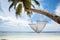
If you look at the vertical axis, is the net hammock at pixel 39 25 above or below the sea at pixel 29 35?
above

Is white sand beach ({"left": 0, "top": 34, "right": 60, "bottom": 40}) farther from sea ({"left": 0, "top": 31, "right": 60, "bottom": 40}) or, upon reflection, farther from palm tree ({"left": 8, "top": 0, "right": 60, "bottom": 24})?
palm tree ({"left": 8, "top": 0, "right": 60, "bottom": 24})

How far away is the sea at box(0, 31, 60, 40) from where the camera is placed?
1.68m

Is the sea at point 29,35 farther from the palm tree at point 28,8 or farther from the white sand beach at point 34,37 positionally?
the palm tree at point 28,8

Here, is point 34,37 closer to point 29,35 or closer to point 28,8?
point 29,35

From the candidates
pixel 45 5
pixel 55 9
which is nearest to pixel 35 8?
pixel 45 5

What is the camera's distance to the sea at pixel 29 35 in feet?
5.51

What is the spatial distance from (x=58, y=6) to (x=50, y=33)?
330mm

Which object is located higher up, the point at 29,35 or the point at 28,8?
the point at 28,8

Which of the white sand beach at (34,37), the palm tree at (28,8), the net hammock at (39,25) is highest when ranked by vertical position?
the palm tree at (28,8)

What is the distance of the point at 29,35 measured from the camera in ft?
5.53

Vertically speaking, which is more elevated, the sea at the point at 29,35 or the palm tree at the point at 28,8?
the palm tree at the point at 28,8

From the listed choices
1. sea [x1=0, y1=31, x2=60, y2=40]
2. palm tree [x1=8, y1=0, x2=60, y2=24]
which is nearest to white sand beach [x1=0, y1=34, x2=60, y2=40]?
sea [x1=0, y1=31, x2=60, y2=40]

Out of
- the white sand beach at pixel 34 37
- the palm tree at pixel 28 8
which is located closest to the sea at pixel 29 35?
the white sand beach at pixel 34 37

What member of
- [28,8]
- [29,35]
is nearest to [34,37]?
[29,35]
